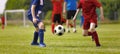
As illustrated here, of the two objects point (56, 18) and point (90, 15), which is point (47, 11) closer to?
point (56, 18)

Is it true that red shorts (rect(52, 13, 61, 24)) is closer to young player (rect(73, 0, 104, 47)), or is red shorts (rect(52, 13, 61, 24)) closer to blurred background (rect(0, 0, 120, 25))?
young player (rect(73, 0, 104, 47))

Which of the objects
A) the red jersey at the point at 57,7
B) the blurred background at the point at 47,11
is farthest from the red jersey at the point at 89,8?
the blurred background at the point at 47,11

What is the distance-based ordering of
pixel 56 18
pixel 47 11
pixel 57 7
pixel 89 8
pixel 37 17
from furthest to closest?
1. pixel 47 11
2. pixel 57 7
3. pixel 56 18
4. pixel 89 8
5. pixel 37 17

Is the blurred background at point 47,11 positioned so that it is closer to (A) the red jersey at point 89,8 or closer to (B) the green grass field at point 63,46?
(B) the green grass field at point 63,46

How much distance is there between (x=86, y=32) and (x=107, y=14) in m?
49.1

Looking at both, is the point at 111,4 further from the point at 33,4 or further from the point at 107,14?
the point at 33,4

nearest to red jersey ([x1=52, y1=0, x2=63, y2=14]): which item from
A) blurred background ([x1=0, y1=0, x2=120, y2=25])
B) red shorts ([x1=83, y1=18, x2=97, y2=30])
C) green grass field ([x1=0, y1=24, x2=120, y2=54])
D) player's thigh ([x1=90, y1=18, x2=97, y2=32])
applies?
green grass field ([x1=0, y1=24, x2=120, y2=54])

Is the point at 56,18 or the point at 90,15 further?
the point at 56,18

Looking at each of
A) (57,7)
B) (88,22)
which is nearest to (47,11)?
(57,7)

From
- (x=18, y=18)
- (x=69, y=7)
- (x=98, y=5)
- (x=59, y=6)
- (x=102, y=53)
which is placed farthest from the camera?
(x=18, y=18)

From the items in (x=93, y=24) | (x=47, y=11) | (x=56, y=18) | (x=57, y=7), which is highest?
(x=93, y=24)

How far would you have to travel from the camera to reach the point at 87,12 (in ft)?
39.2

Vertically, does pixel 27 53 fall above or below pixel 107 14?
above

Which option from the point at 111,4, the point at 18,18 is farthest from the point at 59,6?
the point at 111,4
